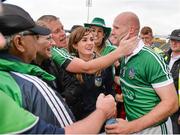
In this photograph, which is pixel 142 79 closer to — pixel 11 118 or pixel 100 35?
pixel 11 118

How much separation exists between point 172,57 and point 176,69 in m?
0.54

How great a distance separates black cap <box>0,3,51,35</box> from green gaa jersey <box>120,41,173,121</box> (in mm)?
1235

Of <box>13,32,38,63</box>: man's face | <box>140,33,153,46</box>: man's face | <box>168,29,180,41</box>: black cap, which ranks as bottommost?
<box>140,33,153,46</box>: man's face

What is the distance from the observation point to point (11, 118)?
1.55 meters

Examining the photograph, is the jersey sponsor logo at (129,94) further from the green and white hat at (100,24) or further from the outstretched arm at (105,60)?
the green and white hat at (100,24)

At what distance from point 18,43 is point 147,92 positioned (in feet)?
4.37

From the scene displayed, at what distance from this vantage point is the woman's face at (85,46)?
13.5ft

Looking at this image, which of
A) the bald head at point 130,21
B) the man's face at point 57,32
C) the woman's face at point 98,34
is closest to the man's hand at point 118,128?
the bald head at point 130,21

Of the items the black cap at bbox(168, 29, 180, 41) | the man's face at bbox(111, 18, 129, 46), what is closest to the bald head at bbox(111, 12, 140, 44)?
the man's face at bbox(111, 18, 129, 46)

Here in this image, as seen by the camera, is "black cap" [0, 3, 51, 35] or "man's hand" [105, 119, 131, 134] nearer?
"black cap" [0, 3, 51, 35]

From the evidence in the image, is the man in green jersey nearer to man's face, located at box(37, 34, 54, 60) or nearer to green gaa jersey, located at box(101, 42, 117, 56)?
man's face, located at box(37, 34, 54, 60)

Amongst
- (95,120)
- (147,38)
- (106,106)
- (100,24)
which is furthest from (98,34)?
(95,120)

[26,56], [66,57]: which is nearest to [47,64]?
[66,57]

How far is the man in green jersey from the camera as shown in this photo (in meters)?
2.89
